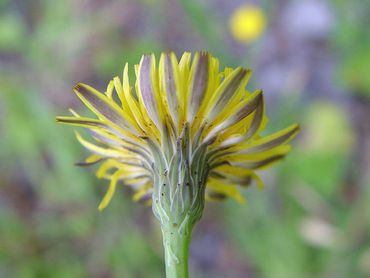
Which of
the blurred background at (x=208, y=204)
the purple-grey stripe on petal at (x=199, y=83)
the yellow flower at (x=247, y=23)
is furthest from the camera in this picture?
the yellow flower at (x=247, y=23)

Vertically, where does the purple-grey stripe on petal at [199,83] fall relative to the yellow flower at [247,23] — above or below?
below

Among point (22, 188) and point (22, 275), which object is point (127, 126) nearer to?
point (22, 275)

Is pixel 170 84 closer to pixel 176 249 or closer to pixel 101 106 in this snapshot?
pixel 101 106

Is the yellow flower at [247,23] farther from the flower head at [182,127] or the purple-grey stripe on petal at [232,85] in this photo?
the purple-grey stripe on petal at [232,85]

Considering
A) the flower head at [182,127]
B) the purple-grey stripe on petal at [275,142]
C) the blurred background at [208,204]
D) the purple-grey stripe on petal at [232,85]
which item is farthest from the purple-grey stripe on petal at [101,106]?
the blurred background at [208,204]

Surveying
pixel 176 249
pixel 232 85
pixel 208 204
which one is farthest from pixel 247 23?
pixel 176 249

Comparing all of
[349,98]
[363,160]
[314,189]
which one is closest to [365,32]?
[349,98]

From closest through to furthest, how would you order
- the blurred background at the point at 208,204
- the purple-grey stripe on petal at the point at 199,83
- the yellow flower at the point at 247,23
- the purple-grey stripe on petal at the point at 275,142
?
1. the purple-grey stripe on petal at the point at 199,83
2. the purple-grey stripe on petal at the point at 275,142
3. the blurred background at the point at 208,204
4. the yellow flower at the point at 247,23
